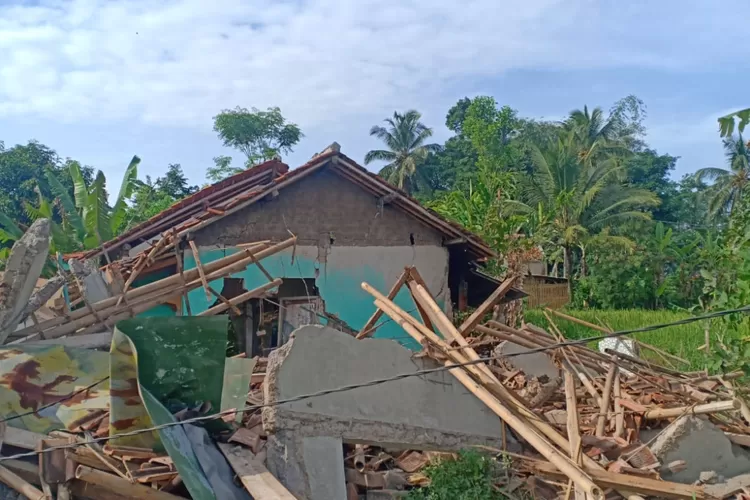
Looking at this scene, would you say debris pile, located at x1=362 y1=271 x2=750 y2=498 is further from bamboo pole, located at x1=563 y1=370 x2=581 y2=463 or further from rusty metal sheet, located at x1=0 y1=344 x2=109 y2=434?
rusty metal sheet, located at x1=0 y1=344 x2=109 y2=434

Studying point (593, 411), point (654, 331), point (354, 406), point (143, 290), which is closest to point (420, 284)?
point (354, 406)

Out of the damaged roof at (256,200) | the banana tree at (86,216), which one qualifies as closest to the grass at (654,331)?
the damaged roof at (256,200)

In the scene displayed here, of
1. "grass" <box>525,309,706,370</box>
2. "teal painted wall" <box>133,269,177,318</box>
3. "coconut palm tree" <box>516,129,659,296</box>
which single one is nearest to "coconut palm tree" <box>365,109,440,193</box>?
"coconut palm tree" <box>516,129,659,296</box>

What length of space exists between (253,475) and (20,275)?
3.17 meters

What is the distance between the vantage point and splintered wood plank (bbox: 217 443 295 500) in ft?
14.8

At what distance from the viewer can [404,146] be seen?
40750mm

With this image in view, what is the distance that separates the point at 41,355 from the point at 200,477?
2276 millimetres

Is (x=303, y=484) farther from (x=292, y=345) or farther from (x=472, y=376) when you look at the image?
(x=472, y=376)

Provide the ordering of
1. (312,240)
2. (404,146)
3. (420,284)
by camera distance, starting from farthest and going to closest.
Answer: (404,146) < (312,240) < (420,284)

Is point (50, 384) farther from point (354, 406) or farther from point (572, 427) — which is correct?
point (572, 427)

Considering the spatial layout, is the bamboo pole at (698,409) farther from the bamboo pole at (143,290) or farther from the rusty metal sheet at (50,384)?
the rusty metal sheet at (50,384)

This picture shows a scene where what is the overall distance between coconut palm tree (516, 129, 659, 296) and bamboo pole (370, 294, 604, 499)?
17896 millimetres

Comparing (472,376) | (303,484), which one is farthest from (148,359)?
(472,376)

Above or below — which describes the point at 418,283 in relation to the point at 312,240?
below
